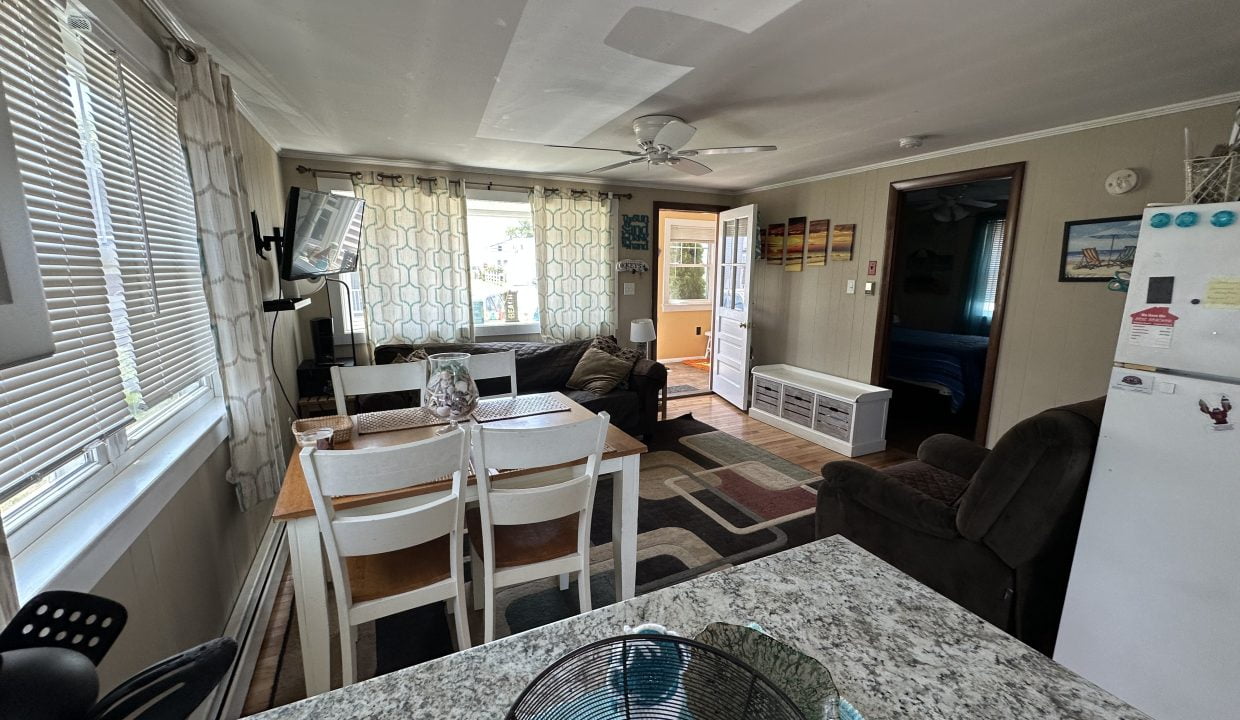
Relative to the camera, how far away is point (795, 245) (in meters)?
4.78

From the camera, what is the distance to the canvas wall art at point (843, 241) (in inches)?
166

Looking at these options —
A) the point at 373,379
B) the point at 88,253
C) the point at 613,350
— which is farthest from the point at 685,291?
the point at 88,253

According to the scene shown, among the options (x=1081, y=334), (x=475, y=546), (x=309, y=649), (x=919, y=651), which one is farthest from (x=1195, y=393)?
(x=309, y=649)

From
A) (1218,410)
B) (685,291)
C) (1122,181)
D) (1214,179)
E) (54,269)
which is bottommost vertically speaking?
(1218,410)

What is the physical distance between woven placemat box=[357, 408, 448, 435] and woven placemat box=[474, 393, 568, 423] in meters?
0.19

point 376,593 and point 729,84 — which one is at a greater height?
point 729,84

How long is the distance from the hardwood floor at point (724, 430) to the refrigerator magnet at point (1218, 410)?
2.27 metres

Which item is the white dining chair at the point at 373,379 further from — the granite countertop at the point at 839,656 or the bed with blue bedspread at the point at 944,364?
the bed with blue bedspread at the point at 944,364

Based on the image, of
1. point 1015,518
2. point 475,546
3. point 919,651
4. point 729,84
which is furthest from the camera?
point 729,84

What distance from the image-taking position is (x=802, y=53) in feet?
6.24

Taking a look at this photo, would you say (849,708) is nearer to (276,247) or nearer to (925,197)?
(276,247)

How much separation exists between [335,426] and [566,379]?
7.93ft

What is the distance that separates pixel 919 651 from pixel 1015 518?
128 centimetres

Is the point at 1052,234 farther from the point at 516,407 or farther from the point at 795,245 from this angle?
the point at 516,407
